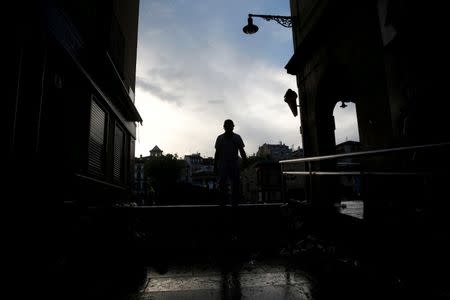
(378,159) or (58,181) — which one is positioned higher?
(378,159)

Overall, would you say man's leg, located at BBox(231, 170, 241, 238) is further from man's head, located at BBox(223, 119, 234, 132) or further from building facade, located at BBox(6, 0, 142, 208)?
building facade, located at BBox(6, 0, 142, 208)

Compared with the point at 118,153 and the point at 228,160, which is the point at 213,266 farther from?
the point at 118,153

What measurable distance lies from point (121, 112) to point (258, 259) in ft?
25.7

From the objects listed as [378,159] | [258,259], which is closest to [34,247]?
[258,259]

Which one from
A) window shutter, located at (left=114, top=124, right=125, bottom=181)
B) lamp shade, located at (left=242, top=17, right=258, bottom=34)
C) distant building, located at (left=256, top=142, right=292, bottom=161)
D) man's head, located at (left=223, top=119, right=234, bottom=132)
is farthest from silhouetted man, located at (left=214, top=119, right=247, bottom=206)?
distant building, located at (left=256, top=142, right=292, bottom=161)

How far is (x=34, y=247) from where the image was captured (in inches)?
105

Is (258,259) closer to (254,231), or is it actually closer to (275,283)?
(275,283)

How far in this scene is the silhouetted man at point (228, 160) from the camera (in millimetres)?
5578

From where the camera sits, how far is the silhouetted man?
5.58 metres

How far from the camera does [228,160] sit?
5672 mm

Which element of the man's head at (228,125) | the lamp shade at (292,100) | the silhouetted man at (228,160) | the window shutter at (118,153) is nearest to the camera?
the silhouetted man at (228,160)

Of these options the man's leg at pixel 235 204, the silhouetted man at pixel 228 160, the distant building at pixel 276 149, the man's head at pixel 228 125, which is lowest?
the man's leg at pixel 235 204

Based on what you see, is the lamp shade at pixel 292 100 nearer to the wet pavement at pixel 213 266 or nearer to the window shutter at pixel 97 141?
the wet pavement at pixel 213 266

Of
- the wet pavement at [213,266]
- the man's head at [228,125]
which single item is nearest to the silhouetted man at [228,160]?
the man's head at [228,125]
